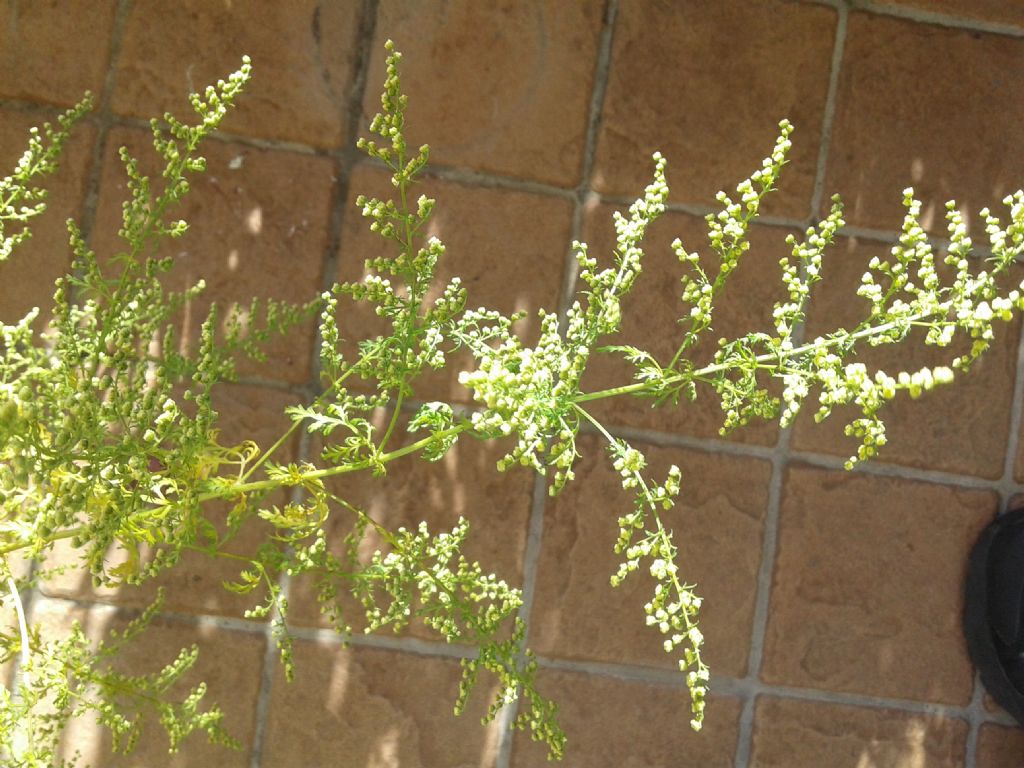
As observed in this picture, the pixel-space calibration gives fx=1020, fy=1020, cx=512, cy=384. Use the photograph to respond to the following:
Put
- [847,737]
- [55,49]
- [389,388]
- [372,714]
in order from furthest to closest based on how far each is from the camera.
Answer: [847,737]
[372,714]
[55,49]
[389,388]

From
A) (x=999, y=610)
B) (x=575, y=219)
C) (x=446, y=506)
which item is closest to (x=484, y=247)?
(x=575, y=219)

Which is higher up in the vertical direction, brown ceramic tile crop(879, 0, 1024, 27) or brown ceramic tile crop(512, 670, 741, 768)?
brown ceramic tile crop(879, 0, 1024, 27)

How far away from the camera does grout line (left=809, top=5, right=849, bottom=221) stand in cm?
250

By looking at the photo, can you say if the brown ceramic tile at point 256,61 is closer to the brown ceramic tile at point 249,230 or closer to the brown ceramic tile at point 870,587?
the brown ceramic tile at point 249,230

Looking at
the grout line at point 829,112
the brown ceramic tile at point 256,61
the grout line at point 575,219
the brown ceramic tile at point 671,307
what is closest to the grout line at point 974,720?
the brown ceramic tile at point 671,307

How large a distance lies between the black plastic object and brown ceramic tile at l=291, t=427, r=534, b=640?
1119 mm

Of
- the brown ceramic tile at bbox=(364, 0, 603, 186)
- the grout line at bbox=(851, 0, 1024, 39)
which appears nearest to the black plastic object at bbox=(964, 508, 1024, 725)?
the grout line at bbox=(851, 0, 1024, 39)

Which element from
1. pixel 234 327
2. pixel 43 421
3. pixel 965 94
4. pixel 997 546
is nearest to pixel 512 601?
pixel 234 327

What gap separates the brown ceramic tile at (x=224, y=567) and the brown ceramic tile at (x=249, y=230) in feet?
0.23

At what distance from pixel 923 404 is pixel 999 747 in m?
0.89

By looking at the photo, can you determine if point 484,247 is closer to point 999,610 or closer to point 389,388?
point 389,388

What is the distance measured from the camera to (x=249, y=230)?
94.8 inches

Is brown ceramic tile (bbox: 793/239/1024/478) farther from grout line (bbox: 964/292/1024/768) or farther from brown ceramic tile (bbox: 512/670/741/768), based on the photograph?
brown ceramic tile (bbox: 512/670/741/768)

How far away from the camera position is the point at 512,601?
5.81 feet
